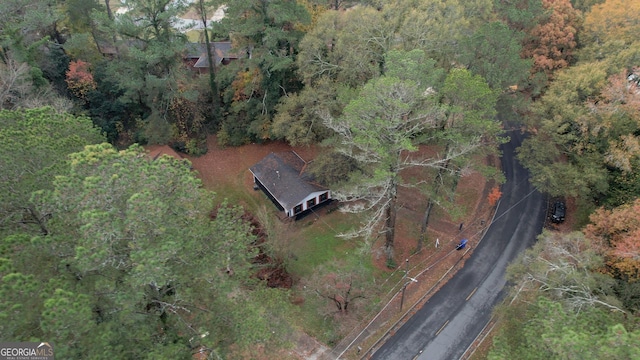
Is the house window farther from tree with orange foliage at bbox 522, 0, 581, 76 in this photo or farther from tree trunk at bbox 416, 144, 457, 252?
tree with orange foliage at bbox 522, 0, 581, 76

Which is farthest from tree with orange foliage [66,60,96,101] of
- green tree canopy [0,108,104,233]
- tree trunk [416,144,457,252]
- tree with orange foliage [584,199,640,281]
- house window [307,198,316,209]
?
tree with orange foliage [584,199,640,281]

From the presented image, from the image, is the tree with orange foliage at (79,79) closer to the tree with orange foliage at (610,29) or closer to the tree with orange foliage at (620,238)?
the tree with orange foliage at (620,238)

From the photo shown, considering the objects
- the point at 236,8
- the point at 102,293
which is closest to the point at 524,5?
the point at 236,8

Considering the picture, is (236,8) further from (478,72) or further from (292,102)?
(478,72)

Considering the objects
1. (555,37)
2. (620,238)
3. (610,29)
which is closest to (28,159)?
(620,238)

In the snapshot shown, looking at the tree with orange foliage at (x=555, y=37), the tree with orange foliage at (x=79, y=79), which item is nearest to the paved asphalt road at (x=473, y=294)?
the tree with orange foliage at (x=555, y=37)

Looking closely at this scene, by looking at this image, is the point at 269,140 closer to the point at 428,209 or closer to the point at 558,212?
the point at 428,209

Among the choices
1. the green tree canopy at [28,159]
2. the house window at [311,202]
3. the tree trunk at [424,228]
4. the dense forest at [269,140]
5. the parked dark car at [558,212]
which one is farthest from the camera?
the house window at [311,202]

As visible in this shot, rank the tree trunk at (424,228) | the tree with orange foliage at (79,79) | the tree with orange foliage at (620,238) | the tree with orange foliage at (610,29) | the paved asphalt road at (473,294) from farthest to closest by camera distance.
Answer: the tree with orange foliage at (79,79) → the tree with orange foliage at (610,29) → the tree trunk at (424,228) → the paved asphalt road at (473,294) → the tree with orange foliage at (620,238)
